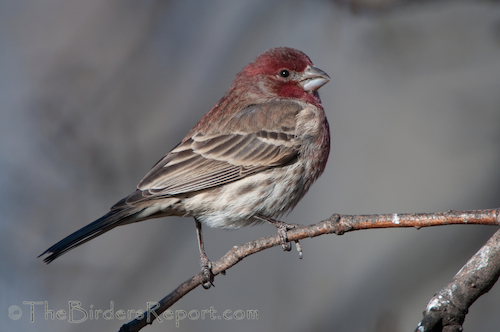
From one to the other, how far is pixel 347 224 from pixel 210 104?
392cm

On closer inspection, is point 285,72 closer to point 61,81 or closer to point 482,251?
point 61,81

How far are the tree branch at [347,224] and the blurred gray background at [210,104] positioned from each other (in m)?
1.73

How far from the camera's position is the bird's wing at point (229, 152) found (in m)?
4.44

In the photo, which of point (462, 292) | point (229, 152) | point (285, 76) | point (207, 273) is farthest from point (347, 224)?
point (285, 76)

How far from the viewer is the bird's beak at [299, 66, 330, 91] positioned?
16.9 feet

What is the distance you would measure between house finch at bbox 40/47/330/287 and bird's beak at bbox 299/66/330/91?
10mm

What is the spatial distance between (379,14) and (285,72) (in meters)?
1.25

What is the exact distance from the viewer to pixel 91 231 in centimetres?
378

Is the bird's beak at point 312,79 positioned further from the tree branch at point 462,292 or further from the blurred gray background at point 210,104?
the tree branch at point 462,292

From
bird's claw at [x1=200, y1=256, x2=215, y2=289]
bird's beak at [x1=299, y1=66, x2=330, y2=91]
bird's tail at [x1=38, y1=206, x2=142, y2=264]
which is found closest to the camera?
bird's tail at [x1=38, y1=206, x2=142, y2=264]

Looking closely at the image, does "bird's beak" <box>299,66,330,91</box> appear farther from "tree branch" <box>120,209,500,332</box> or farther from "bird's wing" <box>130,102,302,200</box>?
"tree branch" <box>120,209,500,332</box>

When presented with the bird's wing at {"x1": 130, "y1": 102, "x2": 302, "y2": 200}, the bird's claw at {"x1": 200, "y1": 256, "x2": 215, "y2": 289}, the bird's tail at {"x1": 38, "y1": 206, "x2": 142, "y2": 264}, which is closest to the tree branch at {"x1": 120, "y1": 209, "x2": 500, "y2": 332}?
the bird's claw at {"x1": 200, "y1": 256, "x2": 215, "y2": 289}

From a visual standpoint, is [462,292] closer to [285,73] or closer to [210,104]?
[285,73]

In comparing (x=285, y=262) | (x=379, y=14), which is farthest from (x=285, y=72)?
(x=285, y=262)
